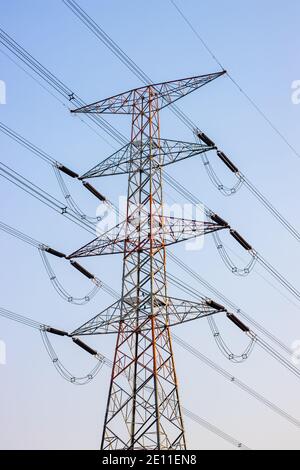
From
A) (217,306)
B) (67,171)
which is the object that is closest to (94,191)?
(67,171)

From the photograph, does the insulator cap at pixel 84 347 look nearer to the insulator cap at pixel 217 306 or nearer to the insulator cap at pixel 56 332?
the insulator cap at pixel 56 332

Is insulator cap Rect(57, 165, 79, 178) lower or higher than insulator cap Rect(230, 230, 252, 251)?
higher

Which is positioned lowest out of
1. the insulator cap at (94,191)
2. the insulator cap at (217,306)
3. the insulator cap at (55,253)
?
the insulator cap at (217,306)

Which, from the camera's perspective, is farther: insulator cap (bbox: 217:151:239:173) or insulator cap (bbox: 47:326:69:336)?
insulator cap (bbox: 217:151:239:173)

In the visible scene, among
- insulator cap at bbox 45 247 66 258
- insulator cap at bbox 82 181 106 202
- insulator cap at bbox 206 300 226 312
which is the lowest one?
insulator cap at bbox 206 300 226 312

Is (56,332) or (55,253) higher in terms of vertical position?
(55,253)

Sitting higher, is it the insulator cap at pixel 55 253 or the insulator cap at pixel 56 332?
the insulator cap at pixel 55 253

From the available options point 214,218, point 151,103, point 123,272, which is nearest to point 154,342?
point 123,272

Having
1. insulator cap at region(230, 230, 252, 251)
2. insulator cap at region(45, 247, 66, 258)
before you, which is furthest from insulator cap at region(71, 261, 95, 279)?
insulator cap at region(230, 230, 252, 251)

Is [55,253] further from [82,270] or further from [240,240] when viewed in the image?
[240,240]

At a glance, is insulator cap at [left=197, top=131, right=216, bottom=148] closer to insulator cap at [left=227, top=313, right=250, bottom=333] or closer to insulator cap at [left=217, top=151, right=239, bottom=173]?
insulator cap at [left=217, top=151, right=239, bottom=173]

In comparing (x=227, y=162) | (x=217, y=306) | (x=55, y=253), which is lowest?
(x=217, y=306)

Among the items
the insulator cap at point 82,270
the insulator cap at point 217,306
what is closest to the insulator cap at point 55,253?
the insulator cap at point 82,270
